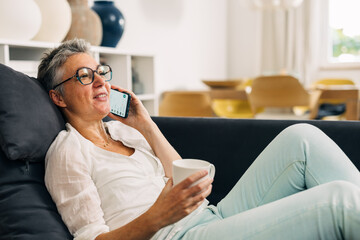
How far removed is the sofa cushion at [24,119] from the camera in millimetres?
1015

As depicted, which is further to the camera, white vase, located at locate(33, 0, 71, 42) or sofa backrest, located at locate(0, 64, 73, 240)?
white vase, located at locate(33, 0, 71, 42)

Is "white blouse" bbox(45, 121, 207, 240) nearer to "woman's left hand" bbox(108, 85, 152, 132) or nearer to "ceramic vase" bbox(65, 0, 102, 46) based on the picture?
"woman's left hand" bbox(108, 85, 152, 132)

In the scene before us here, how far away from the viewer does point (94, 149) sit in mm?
1167

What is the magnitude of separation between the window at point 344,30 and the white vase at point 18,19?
426cm

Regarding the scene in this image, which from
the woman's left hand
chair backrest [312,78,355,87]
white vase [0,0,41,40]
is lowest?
the woman's left hand

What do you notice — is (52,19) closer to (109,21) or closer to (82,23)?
(82,23)

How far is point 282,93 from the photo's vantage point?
3.07 m

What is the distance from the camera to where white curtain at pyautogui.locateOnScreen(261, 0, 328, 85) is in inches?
195

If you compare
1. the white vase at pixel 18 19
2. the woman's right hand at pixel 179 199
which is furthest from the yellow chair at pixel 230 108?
the woman's right hand at pixel 179 199

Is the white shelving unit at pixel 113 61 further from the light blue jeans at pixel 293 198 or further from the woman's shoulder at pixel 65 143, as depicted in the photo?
the light blue jeans at pixel 293 198

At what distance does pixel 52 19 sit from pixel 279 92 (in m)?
1.86

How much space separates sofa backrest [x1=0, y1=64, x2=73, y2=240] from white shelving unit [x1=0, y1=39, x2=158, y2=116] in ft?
2.33

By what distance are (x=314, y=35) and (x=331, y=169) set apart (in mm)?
4269

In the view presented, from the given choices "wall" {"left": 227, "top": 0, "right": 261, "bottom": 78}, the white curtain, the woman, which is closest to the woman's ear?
the woman
